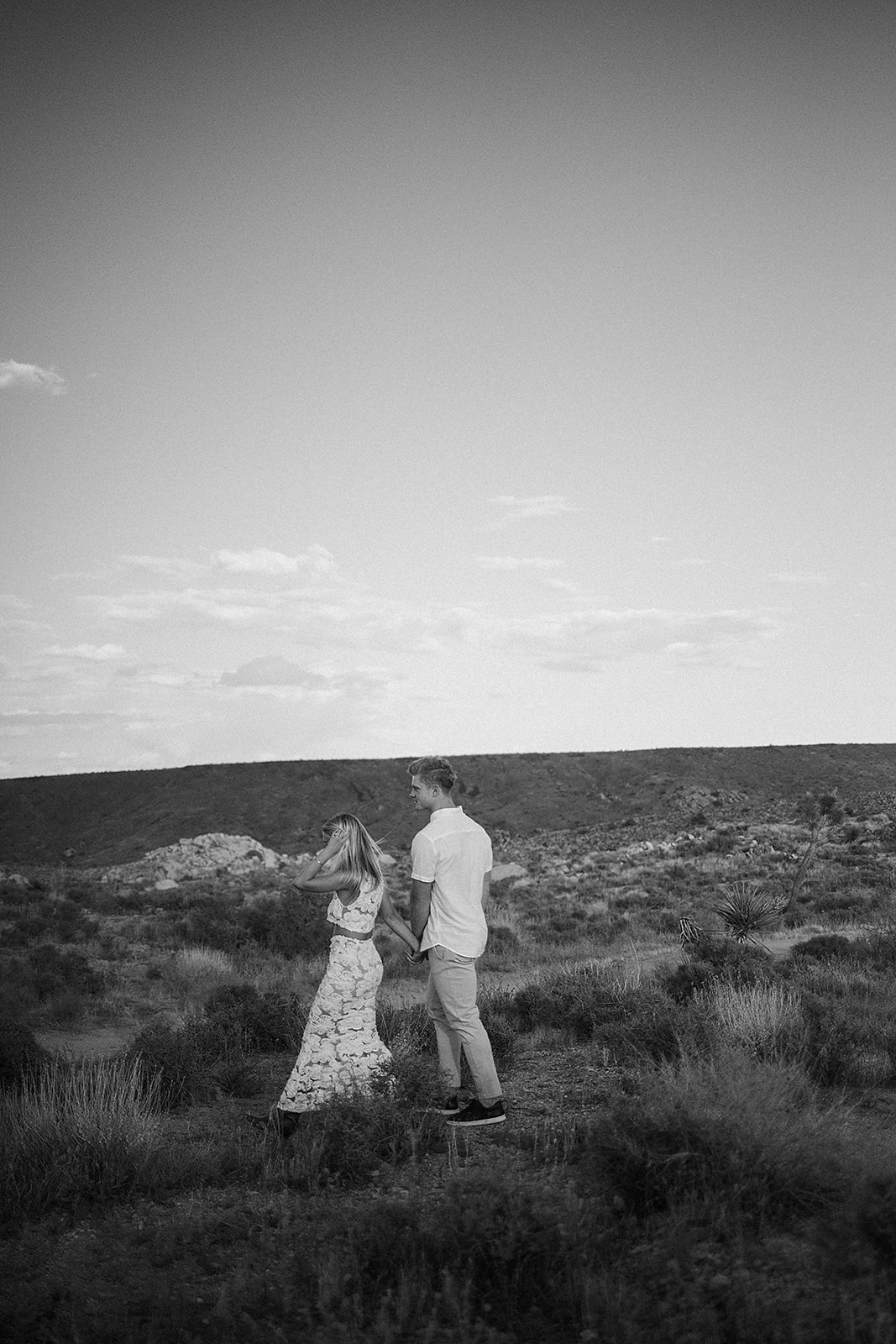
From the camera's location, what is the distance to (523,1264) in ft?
12.4

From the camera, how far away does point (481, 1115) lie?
596 centimetres

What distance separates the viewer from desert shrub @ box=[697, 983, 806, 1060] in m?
6.85

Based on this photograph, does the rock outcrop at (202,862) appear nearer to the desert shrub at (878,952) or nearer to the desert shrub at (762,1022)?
the desert shrub at (878,952)

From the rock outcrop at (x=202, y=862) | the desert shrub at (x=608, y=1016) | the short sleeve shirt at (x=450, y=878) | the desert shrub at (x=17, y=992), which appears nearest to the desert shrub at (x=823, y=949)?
the desert shrub at (x=608, y=1016)

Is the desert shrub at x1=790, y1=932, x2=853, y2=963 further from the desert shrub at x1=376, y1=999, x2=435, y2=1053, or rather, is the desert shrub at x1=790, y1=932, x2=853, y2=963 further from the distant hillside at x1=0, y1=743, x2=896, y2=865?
the distant hillside at x1=0, y1=743, x2=896, y2=865

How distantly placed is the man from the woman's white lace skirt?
386mm

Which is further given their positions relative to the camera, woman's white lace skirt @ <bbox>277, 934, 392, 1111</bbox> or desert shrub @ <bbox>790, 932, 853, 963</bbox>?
desert shrub @ <bbox>790, 932, 853, 963</bbox>

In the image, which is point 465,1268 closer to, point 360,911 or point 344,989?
point 344,989

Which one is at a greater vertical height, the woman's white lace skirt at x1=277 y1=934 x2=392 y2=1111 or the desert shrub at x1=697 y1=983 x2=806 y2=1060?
the woman's white lace skirt at x1=277 y1=934 x2=392 y2=1111

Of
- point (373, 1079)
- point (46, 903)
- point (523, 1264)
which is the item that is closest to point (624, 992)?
point (373, 1079)

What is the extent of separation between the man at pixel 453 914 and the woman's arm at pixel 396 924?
5 cm

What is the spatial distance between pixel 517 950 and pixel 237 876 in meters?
20.3

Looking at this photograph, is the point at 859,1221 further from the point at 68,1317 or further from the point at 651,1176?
the point at 68,1317

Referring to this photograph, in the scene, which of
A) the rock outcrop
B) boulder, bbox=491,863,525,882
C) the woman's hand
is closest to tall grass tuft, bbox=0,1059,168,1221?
the woman's hand
